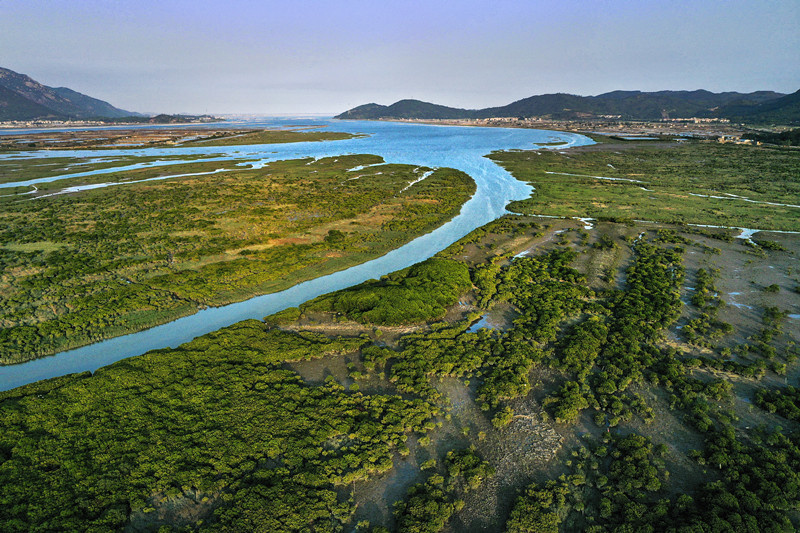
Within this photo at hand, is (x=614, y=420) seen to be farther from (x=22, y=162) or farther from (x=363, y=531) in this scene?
(x=22, y=162)

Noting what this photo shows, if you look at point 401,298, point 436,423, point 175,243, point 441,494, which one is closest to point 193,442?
point 441,494

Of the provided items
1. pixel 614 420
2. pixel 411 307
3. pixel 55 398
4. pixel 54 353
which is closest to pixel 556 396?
pixel 614 420

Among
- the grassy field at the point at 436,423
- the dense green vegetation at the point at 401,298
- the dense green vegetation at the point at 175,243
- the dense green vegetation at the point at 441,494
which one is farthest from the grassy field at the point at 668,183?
the dense green vegetation at the point at 441,494

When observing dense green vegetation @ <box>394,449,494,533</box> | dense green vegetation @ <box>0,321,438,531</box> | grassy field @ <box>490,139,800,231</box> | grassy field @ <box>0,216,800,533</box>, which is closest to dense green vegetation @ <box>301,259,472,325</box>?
grassy field @ <box>0,216,800,533</box>

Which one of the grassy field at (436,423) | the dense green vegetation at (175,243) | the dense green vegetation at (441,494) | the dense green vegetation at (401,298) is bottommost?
the dense green vegetation at (441,494)

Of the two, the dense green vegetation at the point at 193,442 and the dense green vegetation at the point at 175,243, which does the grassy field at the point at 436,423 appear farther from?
the dense green vegetation at the point at 175,243

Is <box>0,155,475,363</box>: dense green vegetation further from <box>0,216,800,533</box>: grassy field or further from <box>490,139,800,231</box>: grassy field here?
<box>490,139,800,231</box>: grassy field

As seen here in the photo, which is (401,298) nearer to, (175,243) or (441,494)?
(441,494)
